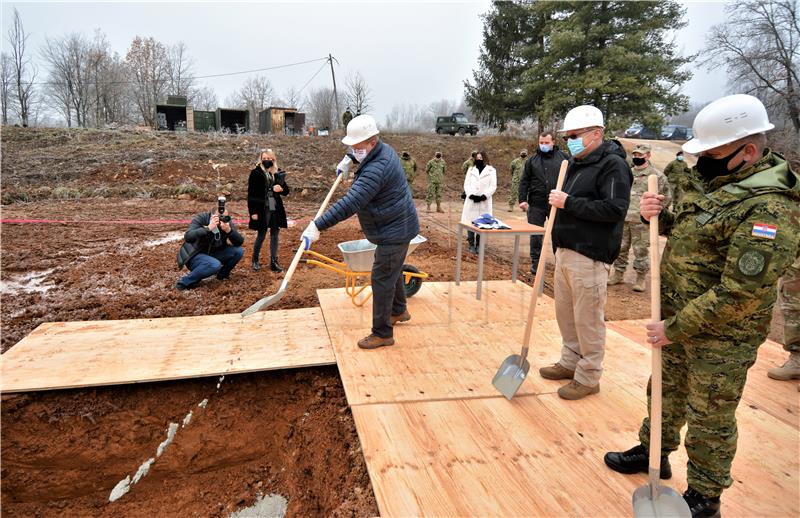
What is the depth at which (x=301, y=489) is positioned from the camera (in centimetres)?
279

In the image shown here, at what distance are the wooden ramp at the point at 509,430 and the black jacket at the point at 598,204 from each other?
42.2 inches

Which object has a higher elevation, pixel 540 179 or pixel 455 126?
pixel 455 126

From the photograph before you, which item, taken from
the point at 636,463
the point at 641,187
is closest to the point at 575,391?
the point at 636,463

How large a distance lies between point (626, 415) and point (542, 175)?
402 centimetres

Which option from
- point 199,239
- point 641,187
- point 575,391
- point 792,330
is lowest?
point 575,391

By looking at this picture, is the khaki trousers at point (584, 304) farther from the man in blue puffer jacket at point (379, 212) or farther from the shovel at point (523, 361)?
the man in blue puffer jacket at point (379, 212)

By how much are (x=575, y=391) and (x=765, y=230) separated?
1765 mm

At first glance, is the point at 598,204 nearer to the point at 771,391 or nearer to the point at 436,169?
the point at 771,391

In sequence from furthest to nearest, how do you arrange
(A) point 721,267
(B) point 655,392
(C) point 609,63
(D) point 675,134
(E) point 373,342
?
1. (D) point 675,134
2. (C) point 609,63
3. (E) point 373,342
4. (B) point 655,392
5. (A) point 721,267

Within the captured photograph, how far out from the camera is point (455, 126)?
30.3 m

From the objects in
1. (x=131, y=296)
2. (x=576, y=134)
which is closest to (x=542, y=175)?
(x=576, y=134)

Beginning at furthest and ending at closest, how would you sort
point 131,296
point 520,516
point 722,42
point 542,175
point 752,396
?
point 722,42
point 542,175
point 131,296
point 752,396
point 520,516

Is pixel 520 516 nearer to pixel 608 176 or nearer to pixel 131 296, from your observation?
pixel 608 176

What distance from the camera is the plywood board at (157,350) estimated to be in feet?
11.0
